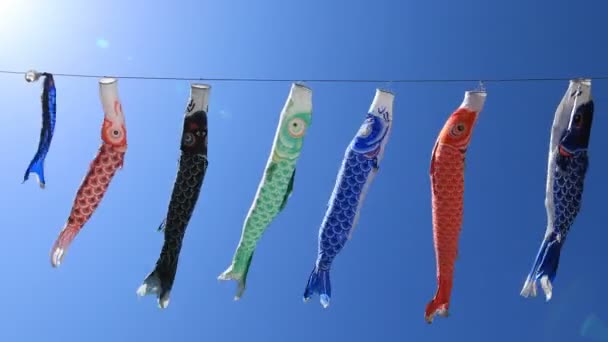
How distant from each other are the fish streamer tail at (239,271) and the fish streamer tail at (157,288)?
0.57 m

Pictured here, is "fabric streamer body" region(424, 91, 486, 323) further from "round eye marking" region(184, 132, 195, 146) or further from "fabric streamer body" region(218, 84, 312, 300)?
"round eye marking" region(184, 132, 195, 146)

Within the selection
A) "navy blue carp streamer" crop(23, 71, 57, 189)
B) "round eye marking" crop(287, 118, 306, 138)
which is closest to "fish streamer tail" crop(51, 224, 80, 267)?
"navy blue carp streamer" crop(23, 71, 57, 189)

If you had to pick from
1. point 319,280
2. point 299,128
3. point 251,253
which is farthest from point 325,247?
point 299,128

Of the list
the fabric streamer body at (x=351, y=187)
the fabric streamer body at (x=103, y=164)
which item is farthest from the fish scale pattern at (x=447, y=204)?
the fabric streamer body at (x=103, y=164)

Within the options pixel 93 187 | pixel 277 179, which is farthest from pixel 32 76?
pixel 277 179

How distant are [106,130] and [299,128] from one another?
1907mm

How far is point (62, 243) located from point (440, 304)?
3691mm

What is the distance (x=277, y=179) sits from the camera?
6.77 meters

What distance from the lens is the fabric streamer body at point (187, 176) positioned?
667cm

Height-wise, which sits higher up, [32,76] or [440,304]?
[32,76]

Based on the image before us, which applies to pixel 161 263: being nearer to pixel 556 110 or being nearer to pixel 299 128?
pixel 299 128

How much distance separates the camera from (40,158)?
682 centimetres

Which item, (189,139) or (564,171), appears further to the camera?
(189,139)

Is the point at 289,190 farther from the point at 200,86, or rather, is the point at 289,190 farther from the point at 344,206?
the point at 200,86
